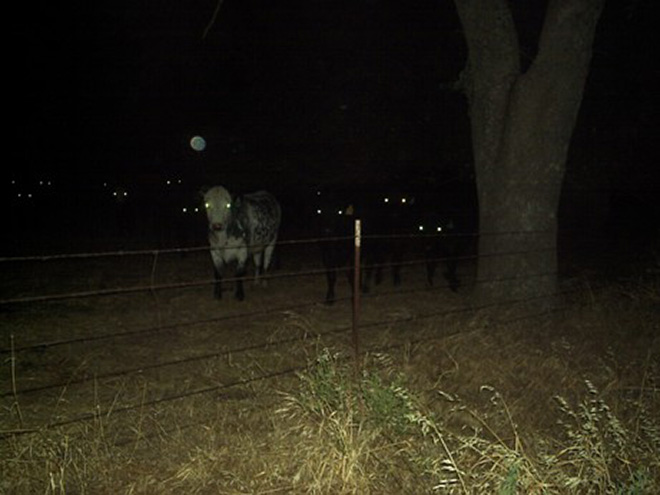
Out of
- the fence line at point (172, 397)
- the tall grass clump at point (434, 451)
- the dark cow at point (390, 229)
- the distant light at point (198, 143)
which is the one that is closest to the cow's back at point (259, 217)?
the dark cow at point (390, 229)

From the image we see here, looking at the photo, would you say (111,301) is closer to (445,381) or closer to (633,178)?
(445,381)

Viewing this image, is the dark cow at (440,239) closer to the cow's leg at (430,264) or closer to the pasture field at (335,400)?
the cow's leg at (430,264)

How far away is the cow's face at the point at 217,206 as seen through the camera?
28.6 ft

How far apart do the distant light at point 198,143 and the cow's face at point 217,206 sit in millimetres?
20040

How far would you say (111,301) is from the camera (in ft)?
27.5

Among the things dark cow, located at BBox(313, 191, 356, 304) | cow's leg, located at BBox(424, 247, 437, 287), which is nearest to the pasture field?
dark cow, located at BBox(313, 191, 356, 304)

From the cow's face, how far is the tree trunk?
3.97 metres

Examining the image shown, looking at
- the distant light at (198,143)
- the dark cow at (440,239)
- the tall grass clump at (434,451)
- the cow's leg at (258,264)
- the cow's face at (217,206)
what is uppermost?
the distant light at (198,143)

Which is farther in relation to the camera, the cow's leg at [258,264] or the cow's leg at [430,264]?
the cow's leg at [258,264]

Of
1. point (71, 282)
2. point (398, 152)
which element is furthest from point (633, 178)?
point (71, 282)

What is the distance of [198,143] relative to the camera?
2825 cm

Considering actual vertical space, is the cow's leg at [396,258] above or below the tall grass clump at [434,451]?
above

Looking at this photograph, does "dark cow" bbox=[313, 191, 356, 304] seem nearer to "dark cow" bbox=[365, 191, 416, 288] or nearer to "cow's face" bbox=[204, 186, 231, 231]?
"dark cow" bbox=[365, 191, 416, 288]

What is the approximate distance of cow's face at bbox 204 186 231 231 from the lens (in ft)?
28.6
